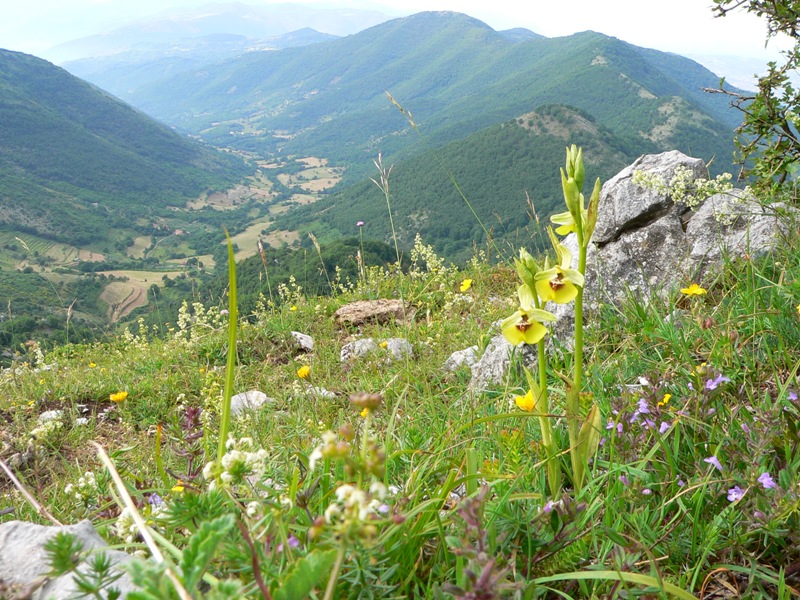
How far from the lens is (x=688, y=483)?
1.71 metres

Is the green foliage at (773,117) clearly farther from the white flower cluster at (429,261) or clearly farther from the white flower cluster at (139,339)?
the white flower cluster at (139,339)

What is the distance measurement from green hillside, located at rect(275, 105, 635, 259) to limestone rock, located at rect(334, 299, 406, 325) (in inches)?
3468

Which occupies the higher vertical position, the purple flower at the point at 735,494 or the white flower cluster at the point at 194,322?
the purple flower at the point at 735,494

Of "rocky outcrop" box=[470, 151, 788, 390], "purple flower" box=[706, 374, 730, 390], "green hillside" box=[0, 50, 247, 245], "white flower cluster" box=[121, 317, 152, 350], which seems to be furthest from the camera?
"green hillside" box=[0, 50, 247, 245]

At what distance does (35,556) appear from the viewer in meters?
1.22

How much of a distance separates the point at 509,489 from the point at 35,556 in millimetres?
1213

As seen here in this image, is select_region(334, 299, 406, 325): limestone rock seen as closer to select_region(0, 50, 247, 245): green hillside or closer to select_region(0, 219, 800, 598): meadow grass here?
select_region(0, 219, 800, 598): meadow grass

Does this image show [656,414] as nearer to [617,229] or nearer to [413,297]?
[617,229]

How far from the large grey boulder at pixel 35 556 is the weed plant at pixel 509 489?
6cm

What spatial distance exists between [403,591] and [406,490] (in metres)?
0.34

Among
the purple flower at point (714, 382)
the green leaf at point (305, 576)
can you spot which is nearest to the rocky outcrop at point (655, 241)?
the purple flower at point (714, 382)

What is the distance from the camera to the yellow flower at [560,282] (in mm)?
1778

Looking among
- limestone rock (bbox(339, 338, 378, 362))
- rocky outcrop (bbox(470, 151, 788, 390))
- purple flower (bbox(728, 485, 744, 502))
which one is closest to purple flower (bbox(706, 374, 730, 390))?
purple flower (bbox(728, 485, 744, 502))

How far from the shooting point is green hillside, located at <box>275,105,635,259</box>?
107m
